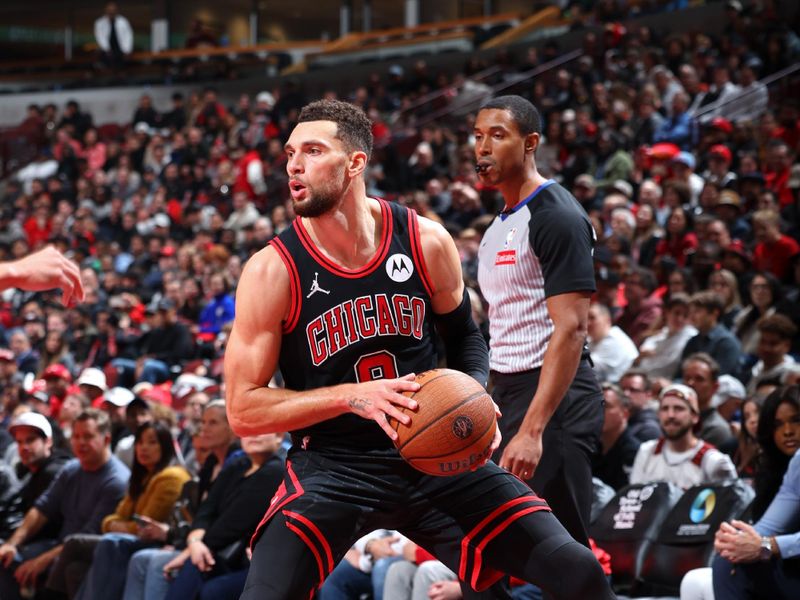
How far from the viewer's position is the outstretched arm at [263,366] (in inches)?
138

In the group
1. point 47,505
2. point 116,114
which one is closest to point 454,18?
point 116,114

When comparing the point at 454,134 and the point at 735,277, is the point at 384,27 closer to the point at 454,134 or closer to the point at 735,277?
the point at 454,134

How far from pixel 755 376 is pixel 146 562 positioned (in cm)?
438

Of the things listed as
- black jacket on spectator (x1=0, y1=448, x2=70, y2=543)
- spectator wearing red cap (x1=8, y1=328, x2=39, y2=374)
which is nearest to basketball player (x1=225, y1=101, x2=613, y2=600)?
black jacket on spectator (x1=0, y1=448, x2=70, y2=543)

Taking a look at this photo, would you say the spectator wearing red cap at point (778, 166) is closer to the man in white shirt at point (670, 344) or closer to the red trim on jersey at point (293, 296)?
the man in white shirt at point (670, 344)

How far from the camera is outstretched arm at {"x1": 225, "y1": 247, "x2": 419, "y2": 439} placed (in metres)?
3.51

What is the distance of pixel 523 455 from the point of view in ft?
13.2

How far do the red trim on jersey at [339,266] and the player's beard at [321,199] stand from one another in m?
0.07

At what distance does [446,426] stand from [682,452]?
3575mm

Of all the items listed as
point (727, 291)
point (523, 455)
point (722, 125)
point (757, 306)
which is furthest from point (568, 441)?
point (722, 125)

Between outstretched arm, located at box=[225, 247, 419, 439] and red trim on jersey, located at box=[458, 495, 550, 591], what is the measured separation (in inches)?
23.2

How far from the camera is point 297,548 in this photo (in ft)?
11.3

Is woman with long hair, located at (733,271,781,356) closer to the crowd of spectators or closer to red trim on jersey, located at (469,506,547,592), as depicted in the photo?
the crowd of spectators

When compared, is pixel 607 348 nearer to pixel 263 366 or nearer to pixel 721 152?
pixel 721 152
